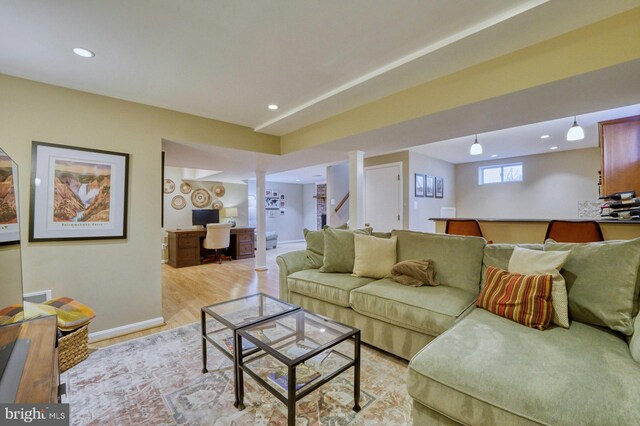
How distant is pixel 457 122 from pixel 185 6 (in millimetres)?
2421

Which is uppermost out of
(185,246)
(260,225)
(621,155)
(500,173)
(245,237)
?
(500,173)

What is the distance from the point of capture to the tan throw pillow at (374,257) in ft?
8.51

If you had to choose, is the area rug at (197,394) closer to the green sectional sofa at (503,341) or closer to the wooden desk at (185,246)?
the green sectional sofa at (503,341)

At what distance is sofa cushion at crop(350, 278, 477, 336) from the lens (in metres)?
1.81

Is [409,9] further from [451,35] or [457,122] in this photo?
[457,122]

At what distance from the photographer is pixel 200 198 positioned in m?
7.47

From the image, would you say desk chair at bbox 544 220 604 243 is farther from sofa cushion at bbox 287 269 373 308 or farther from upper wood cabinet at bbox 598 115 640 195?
sofa cushion at bbox 287 269 373 308

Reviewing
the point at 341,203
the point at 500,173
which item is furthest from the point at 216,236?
the point at 500,173

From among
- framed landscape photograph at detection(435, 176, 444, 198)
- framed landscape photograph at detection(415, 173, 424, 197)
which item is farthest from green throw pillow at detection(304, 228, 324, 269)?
framed landscape photograph at detection(435, 176, 444, 198)

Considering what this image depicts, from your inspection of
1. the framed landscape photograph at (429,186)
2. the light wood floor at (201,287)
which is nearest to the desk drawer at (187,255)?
the light wood floor at (201,287)

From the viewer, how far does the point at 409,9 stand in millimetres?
1573

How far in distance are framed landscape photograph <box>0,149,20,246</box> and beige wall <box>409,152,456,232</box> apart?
4.99 metres

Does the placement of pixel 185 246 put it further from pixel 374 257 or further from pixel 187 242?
pixel 374 257

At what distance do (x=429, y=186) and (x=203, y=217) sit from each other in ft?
18.3
